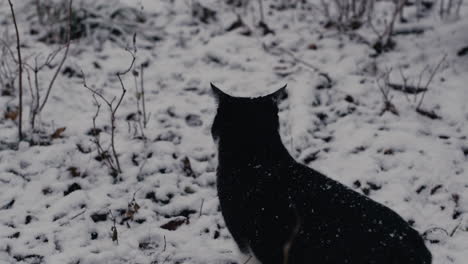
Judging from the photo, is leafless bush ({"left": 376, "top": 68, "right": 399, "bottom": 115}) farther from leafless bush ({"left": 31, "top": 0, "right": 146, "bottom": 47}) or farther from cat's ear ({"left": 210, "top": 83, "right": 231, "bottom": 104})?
leafless bush ({"left": 31, "top": 0, "right": 146, "bottom": 47})

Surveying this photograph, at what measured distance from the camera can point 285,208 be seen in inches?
93.6

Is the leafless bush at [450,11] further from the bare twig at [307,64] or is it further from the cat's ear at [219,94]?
the cat's ear at [219,94]

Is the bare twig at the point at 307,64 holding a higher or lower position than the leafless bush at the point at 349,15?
lower

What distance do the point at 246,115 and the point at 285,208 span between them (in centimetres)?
69

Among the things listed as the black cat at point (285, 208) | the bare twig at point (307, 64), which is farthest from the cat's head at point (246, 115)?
the bare twig at point (307, 64)

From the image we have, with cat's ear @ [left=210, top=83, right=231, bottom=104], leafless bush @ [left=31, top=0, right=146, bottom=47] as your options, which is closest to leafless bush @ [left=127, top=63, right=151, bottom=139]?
cat's ear @ [left=210, top=83, right=231, bottom=104]

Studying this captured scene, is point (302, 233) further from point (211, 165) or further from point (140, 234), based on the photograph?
point (211, 165)

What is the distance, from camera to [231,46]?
528 cm

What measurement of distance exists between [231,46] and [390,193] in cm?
256

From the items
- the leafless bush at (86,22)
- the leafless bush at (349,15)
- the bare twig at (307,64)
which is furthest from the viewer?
the leafless bush at (349,15)

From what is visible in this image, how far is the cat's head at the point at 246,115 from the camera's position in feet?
9.34

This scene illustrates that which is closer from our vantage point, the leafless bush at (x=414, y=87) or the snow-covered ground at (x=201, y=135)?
the snow-covered ground at (x=201, y=135)

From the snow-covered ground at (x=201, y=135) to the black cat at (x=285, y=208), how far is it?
1.56 ft

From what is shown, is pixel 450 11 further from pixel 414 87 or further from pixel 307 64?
pixel 307 64
